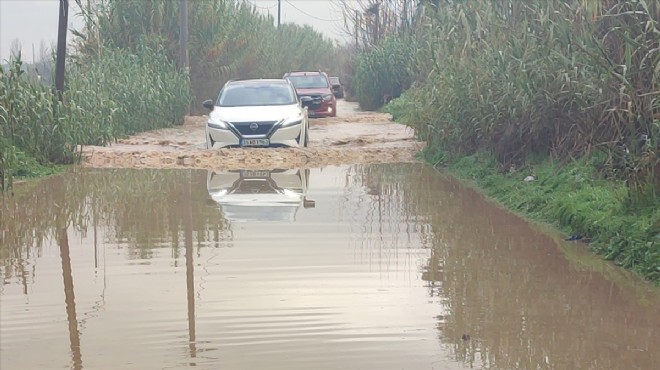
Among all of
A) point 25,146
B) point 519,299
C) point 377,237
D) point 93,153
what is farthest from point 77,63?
point 519,299

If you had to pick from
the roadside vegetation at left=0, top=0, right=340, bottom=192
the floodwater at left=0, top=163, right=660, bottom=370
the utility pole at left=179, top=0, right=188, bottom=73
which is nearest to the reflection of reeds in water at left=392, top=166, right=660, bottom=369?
the floodwater at left=0, top=163, right=660, bottom=370

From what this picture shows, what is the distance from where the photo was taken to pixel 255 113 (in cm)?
1830

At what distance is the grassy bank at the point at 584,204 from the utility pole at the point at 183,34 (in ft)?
53.5

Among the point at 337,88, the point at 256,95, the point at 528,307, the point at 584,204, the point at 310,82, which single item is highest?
the point at 310,82

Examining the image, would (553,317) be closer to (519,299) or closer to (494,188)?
(519,299)

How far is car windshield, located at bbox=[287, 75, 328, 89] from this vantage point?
3300cm

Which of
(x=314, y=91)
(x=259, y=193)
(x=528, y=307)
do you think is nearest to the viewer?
(x=528, y=307)

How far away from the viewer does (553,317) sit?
266 inches

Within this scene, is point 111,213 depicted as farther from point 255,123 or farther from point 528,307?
point 255,123

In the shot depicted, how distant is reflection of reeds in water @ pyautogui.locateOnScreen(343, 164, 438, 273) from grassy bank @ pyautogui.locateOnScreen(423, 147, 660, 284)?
130 centimetres

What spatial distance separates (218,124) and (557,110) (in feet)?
23.5

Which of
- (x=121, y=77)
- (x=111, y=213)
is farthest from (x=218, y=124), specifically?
(x=121, y=77)

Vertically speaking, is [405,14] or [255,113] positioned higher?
[405,14]

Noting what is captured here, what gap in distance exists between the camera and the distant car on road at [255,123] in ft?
58.9
